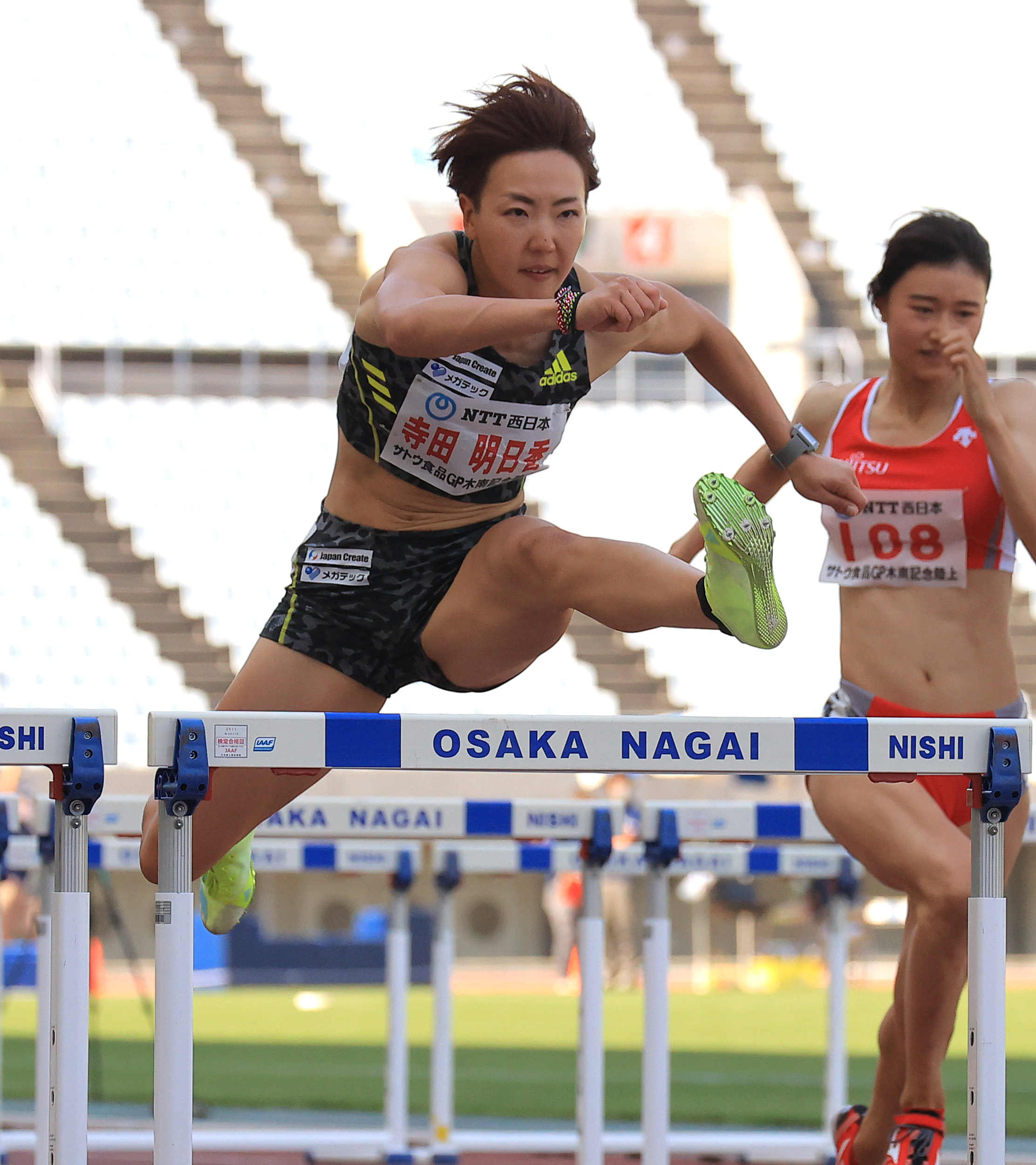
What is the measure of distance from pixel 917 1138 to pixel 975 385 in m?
1.21

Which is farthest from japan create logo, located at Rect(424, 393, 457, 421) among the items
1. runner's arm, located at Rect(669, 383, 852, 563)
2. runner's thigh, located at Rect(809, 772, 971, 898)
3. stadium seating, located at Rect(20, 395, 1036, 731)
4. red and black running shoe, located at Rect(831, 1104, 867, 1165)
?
stadium seating, located at Rect(20, 395, 1036, 731)

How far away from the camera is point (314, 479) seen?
18.2 metres

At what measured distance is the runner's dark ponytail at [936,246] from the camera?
122 inches

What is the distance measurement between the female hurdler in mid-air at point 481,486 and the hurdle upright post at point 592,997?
2.92ft

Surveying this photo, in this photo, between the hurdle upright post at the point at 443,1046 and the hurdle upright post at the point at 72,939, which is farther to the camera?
the hurdle upright post at the point at 443,1046

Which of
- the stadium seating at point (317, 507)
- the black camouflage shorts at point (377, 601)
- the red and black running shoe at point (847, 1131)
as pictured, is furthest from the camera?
the stadium seating at point (317, 507)

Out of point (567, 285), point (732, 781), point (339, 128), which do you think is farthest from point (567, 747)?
point (339, 128)

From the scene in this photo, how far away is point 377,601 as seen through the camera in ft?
9.24

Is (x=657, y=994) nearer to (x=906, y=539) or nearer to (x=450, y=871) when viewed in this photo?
(x=906, y=539)

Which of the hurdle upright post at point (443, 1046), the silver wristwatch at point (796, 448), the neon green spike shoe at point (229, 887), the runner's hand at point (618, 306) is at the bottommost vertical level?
the hurdle upright post at point (443, 1046)

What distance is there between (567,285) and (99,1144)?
→ 356cm

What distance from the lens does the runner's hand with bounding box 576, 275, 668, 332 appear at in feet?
7.43

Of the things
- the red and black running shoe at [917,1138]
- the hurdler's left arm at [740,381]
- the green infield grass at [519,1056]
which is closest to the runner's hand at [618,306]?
the hurdler's left arm at [740,381]

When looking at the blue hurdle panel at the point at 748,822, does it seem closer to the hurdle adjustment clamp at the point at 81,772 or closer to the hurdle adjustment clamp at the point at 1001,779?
the hurdle adjustment clamp at the point at 1001,779
